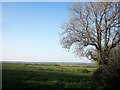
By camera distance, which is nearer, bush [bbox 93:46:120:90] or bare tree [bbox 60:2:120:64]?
bush [bbox 93:46:120:90]

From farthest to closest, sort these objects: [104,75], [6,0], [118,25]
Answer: [118,25]
[6,0]
[104,75]

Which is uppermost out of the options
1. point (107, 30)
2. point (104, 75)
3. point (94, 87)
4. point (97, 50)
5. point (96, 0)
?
point (96, 0)

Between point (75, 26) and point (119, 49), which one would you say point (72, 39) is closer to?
point (75, 26)

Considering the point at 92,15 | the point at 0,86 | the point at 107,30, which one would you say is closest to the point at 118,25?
the point at 107,30

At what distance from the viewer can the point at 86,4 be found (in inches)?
455

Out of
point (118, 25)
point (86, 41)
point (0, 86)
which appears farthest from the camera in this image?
point (86, 41)

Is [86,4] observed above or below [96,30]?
above

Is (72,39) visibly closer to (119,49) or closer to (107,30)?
(107,30)

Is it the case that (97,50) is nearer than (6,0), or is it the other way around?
(6,0)

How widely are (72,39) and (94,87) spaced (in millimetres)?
4715

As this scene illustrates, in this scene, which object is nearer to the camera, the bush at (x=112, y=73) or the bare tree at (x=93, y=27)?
the bush at (x=112, y=73)

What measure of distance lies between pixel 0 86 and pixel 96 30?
19.7ft

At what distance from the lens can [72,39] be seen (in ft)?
38.7

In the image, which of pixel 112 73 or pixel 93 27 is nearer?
pixel 112 73
